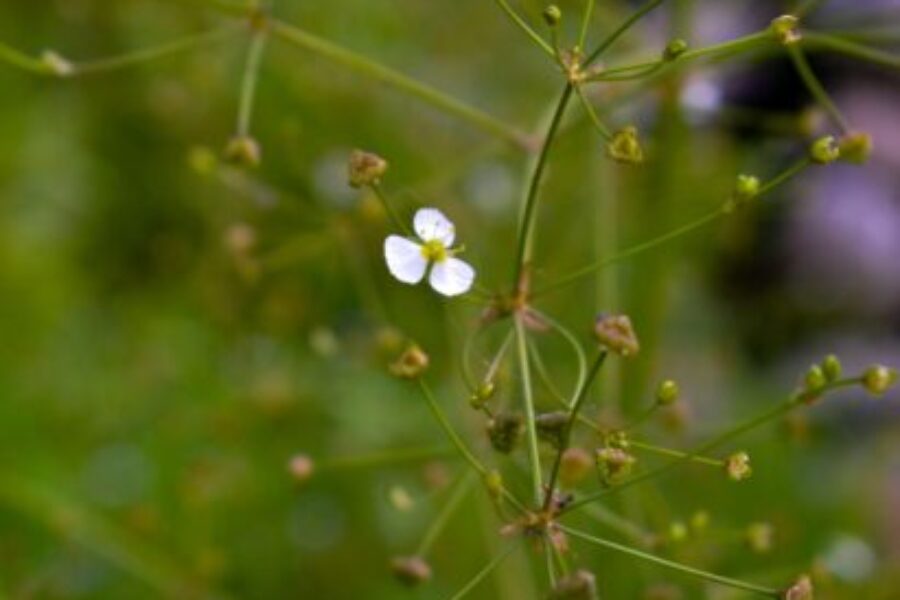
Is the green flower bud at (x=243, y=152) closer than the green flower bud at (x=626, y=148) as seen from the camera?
No

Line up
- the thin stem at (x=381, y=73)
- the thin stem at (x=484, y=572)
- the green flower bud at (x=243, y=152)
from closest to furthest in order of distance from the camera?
1. the thin stem at (x=484, y=572)
2. the green flower bud at (x=243, y=152)
3. the thin stem at (x=381, y=73)

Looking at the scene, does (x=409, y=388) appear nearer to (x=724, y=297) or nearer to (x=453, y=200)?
(x=453, y=200)

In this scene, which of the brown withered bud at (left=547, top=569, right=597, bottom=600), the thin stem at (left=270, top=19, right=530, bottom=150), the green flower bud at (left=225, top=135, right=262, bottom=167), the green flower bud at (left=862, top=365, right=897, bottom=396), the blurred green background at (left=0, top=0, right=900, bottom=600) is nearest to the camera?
the brown withered bud at (left=547, top=569, right=597, bottom=600)

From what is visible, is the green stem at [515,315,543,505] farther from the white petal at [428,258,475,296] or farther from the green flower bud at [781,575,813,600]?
the green flower bud at [781,575,813,600]

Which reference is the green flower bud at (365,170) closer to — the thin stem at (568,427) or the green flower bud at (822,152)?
the thin stem at (568,427)

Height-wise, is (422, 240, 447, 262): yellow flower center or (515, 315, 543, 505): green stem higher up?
(422, 240, 447, 262): yellow flower center

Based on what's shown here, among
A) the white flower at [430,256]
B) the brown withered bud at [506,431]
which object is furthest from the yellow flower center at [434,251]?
the brown withered bud at [506,431]

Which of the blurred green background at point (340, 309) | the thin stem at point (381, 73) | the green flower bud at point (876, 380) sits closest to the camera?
the green flower bud at point (876, 380)

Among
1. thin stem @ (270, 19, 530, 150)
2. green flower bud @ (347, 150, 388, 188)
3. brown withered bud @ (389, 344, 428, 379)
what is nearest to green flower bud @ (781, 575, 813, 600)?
brown withered bud @ (389, 344, 428, 379)
